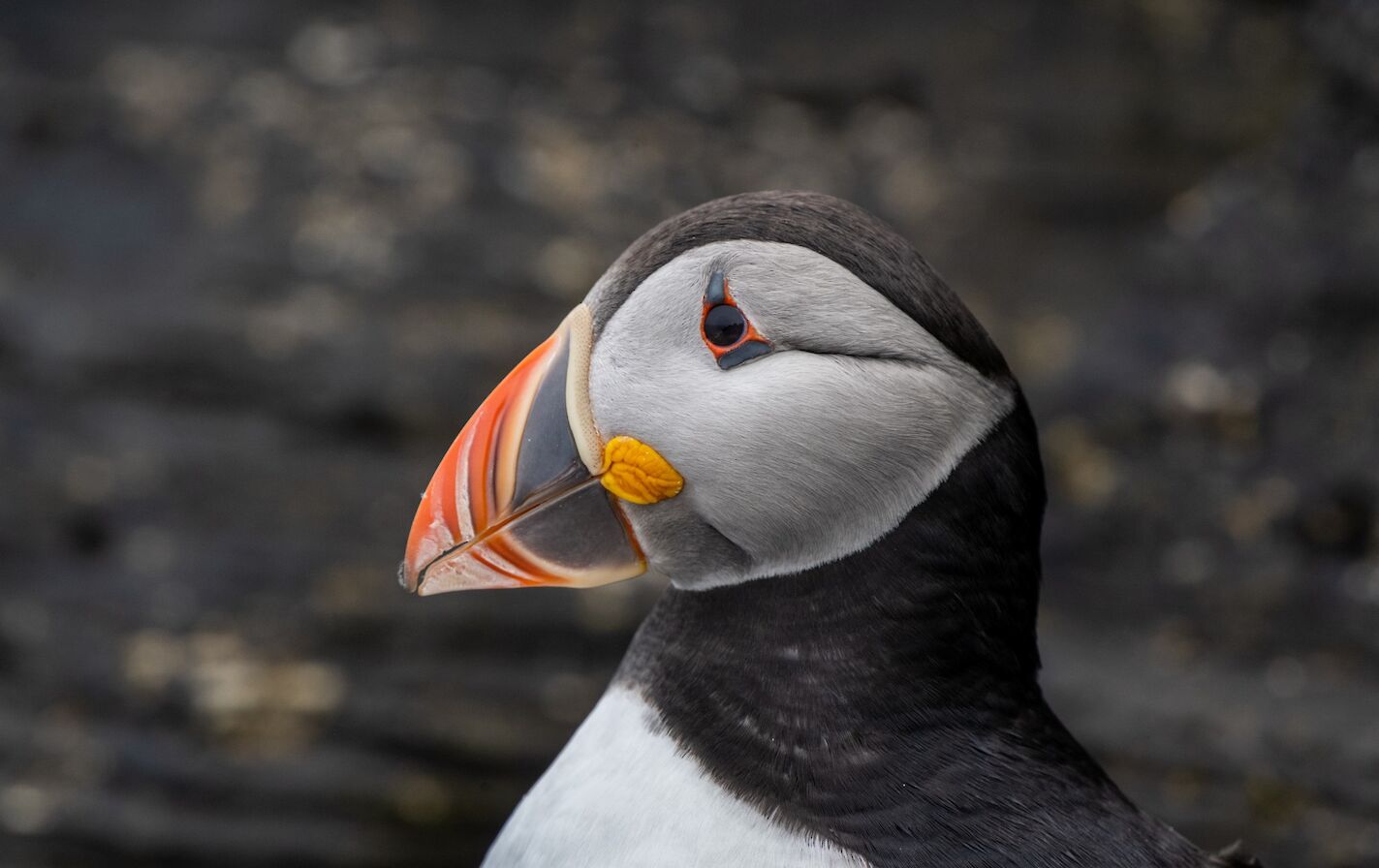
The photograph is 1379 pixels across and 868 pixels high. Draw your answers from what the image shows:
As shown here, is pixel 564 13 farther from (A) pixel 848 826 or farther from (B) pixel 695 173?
(A) pixel 848 826

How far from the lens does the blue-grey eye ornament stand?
1899 mm

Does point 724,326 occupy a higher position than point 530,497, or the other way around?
point 724,326

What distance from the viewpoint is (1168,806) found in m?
4.28

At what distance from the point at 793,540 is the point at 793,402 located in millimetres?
224

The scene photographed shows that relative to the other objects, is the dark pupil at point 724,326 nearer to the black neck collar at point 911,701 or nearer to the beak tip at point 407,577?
the black neck collar at point 911,701

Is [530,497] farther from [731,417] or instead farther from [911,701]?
[911,701]

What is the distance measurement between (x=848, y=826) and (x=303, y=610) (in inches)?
138

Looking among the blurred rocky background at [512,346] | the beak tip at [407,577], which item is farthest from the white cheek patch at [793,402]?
the blurred rocky background at [512,346]

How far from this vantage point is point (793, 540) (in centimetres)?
197

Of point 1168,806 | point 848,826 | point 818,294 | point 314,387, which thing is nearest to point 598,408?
point 818,294

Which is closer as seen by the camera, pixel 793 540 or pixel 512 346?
pixel 793 540

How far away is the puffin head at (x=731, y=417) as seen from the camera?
6.17 ft

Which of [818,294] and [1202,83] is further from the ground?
[1202,83]

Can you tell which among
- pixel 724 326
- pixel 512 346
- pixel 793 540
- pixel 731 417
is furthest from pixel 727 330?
pixel 512 346
